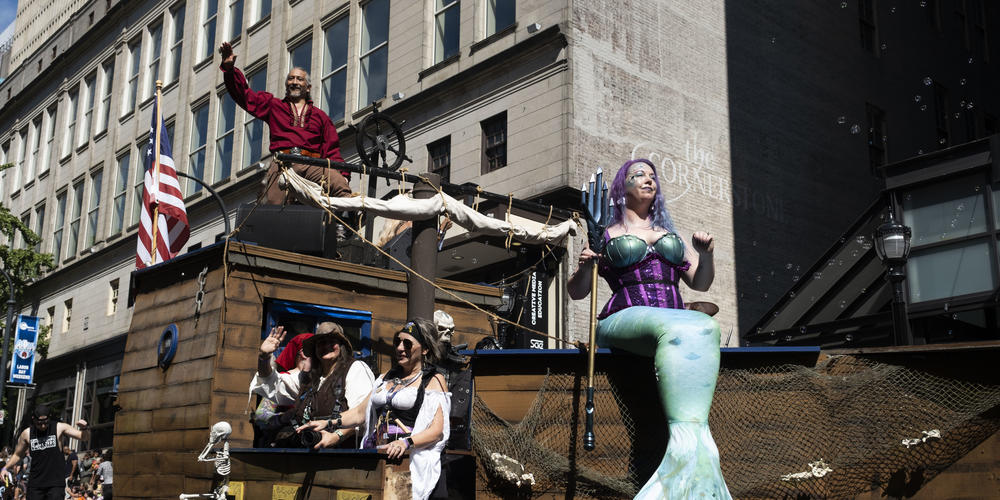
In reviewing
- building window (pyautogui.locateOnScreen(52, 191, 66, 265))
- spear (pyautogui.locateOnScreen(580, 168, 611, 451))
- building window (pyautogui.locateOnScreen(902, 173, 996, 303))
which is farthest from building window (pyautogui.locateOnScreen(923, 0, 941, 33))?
building window (pyautogui.locateOnScreen(52, 191, 66, 265))

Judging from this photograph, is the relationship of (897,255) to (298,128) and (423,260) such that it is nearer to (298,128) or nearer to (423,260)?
(423,260)

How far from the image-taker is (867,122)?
91.9 feet

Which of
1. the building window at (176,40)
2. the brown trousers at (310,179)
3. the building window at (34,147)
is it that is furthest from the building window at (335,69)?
the building window at (34,147)

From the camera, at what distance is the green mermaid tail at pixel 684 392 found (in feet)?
16.2

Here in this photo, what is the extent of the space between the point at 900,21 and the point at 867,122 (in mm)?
4050

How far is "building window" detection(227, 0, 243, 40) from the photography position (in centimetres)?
3400

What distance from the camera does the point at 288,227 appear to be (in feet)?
36.9

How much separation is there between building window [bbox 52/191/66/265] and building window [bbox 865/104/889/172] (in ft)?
111

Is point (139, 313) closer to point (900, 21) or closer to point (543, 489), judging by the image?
point (543, 489)

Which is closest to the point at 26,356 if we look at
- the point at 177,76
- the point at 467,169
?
the point at 177,76

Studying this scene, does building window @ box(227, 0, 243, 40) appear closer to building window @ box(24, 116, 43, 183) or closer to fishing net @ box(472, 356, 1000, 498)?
building window @ box(24, 116, 43, 183)

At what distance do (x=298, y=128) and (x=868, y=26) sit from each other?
23106mm

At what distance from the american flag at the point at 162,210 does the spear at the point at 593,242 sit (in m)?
10.5

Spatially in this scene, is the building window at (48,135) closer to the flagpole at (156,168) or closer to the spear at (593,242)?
the flagpole at (156,168)
